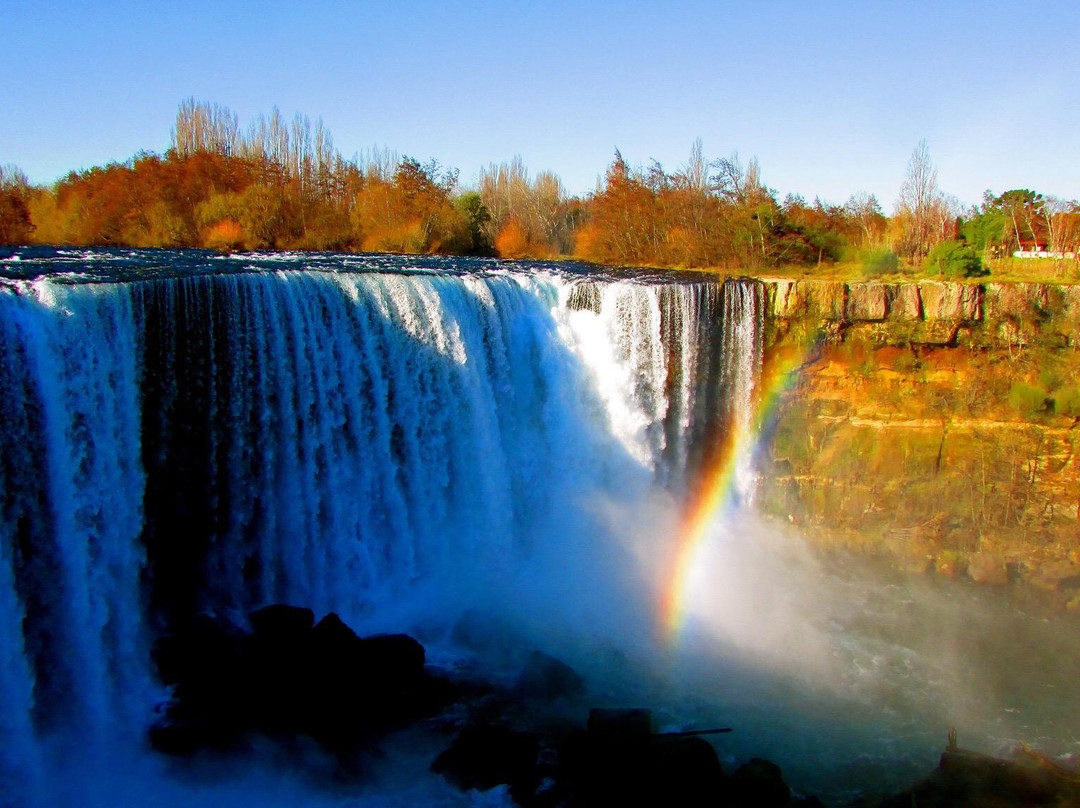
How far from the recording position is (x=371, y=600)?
38.4 ft

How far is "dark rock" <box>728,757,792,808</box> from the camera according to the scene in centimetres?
797

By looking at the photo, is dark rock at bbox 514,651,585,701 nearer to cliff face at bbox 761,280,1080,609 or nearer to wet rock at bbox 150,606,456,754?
wet rock at bbox 150,606,456,754

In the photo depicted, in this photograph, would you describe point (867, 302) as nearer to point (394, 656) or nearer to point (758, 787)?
point (758, 787)

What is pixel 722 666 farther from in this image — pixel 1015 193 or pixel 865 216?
pixel 1015 193

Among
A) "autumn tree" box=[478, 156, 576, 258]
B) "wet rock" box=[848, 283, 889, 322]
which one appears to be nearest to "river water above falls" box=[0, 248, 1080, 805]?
"wet rock" box=[848, 283, 889, 322]

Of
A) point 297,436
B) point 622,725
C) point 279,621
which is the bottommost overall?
point 622,725

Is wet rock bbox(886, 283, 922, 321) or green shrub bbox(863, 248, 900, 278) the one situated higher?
green shrub bbox(863, 248, 900, 278)

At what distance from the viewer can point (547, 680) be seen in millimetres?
10156

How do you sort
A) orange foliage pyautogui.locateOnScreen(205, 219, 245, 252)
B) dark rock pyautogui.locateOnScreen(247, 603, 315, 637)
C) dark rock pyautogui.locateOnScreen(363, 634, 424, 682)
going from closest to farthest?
dark rock pyautogui.locateOnScreen(247, 603, 315, 637), dark rock pyautogui.locateOnScreen(363, 634, 424, 682), orange foliage pyautogui.locateOnScreen(205, 219, 245, 252)

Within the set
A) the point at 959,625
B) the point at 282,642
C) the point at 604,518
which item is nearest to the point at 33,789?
the point at 282,642

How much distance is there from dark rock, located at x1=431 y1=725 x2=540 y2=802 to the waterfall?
342cm

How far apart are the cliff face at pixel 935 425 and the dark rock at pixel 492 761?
916cm

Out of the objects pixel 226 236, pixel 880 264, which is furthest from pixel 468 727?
pixel 226 236

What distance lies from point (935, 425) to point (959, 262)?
13.9 ft
